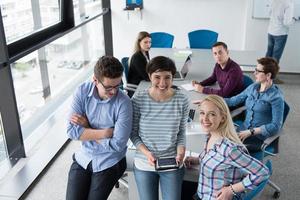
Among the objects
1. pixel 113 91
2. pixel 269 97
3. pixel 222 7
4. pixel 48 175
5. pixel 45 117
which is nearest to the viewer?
pixel 113 91

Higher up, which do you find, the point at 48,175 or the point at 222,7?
the point at 222,7

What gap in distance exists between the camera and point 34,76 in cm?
468

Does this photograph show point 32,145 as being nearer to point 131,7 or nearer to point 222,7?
point 131,7

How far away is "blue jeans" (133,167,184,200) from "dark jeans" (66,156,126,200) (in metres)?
0.18

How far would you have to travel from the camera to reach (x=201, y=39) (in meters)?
5.37

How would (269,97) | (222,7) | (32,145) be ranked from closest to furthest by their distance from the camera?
(269,97) < (32,145) < (222,7)

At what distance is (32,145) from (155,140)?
6.82ft

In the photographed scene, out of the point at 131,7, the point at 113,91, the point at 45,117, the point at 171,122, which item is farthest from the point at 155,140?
the point at 131,7

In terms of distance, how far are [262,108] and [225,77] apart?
0.69m

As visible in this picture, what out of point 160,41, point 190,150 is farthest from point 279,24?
point 190,150

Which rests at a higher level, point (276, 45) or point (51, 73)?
point (276, 45)

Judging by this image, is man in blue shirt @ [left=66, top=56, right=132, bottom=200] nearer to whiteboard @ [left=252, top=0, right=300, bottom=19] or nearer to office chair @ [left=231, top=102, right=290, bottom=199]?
office chair @ [left=231, top=102, right=290, bottom=199]

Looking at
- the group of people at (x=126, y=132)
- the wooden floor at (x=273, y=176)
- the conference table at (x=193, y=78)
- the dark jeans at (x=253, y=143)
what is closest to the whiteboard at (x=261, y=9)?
the conference table at (x=193, y=78)

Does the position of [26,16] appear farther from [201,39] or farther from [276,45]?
[276,45]
